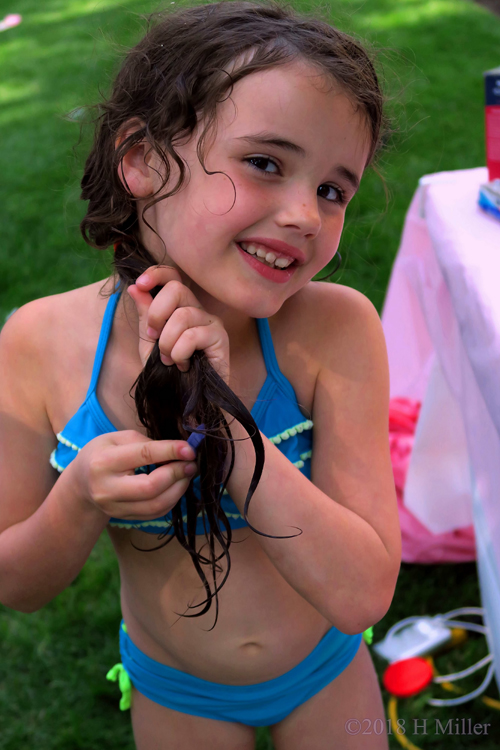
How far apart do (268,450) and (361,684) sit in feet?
1.79

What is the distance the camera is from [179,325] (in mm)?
945

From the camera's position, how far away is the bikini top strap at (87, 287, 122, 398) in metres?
1.15

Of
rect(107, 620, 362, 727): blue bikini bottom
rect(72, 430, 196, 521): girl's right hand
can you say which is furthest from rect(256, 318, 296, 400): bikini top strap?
rect(107, 620, 362, 727): blue bikini bottom

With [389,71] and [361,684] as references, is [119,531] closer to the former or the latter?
[361,684]

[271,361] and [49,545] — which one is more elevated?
[271,361]

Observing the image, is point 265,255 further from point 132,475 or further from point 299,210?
A: point 132,475

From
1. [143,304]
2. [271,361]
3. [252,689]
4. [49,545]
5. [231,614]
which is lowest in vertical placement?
[252,689]

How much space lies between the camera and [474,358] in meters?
1.35

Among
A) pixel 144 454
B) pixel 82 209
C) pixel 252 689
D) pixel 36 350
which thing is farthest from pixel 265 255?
pixel 82 209

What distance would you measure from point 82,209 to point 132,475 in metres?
1.85

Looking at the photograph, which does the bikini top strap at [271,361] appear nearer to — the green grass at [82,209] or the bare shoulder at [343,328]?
the bare shoulder at [343,328]

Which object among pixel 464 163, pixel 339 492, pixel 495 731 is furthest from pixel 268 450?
pixel 464 163

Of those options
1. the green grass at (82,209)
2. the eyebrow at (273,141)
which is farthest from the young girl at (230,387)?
the green grass at (82,209)

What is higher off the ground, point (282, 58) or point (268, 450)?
point (282, 58)
